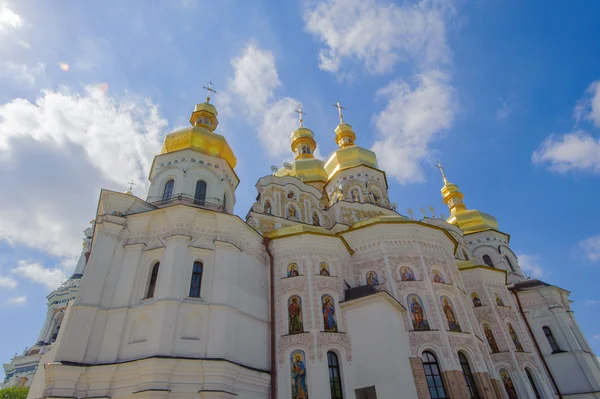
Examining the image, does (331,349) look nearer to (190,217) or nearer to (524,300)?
(190,217)

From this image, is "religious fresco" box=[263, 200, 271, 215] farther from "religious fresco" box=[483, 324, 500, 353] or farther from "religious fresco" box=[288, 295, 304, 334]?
"religious fresco" box=[483, 324, 500, 353]

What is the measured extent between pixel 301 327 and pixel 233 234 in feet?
14.0

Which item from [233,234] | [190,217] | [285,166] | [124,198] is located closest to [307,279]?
[233,234]

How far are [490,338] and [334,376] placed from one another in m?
9.02

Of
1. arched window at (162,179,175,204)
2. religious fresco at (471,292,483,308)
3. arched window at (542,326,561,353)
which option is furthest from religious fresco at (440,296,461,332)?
arched window at (162,179,175,204)

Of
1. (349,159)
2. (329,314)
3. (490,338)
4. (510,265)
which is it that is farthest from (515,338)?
(349,159)

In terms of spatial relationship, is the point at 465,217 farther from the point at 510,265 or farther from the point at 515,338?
the point at 515,338

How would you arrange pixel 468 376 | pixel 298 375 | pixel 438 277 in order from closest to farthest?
pixel 298 375 → pixel 468 376 → pixel 438 277

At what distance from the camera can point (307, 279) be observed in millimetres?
14555

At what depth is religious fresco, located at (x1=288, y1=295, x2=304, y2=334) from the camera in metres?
13.6

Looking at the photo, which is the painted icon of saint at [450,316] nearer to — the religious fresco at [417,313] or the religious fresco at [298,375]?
the religious fresco at [417,313]

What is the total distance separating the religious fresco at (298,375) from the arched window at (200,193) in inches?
318

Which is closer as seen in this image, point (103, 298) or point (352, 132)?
point (103, 298)

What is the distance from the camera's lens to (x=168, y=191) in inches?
Result: 710
